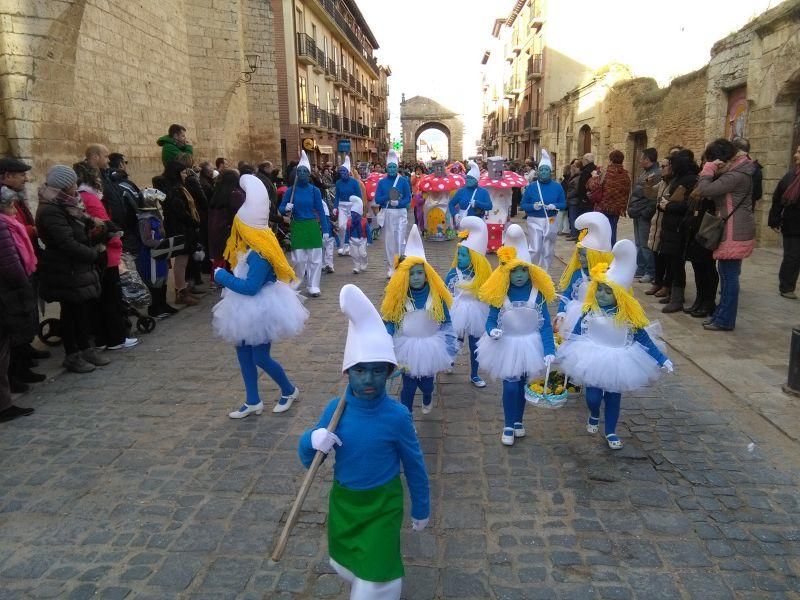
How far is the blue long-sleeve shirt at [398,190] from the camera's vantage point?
33.3 feet

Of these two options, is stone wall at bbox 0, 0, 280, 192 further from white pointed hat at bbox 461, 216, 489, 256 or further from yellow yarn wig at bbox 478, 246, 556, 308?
yellow yarn wig at bbox 478, 246, 556, 308

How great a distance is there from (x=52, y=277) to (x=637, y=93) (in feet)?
59.4

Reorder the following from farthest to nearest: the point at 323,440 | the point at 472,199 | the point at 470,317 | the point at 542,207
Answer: the point at 472,199 < the point at 542,207 < the point at 470,317 < the point at 323,440

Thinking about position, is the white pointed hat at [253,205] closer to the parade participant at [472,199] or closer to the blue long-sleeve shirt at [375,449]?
the blue long-sleeve shirt at [375,449]

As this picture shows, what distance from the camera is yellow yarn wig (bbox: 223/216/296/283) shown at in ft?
14.8

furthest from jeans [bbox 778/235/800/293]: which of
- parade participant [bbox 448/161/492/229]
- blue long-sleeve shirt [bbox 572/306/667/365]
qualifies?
blue long-sleeve shirt [bbox 572/306/667/365]

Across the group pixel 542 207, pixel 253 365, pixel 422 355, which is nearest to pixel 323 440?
pixel 422 355

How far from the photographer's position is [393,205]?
10195 millimetres

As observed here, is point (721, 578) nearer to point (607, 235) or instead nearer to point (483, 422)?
point (483, 422)

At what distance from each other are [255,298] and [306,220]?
447cm

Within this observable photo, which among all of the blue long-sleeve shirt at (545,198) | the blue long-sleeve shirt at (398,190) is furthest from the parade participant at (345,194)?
the blue long-sleeve shirt at (545,198)

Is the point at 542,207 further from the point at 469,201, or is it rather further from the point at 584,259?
the point at 584,259

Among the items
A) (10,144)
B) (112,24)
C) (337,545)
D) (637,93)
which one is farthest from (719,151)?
(637,93)

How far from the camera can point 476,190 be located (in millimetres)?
9734
